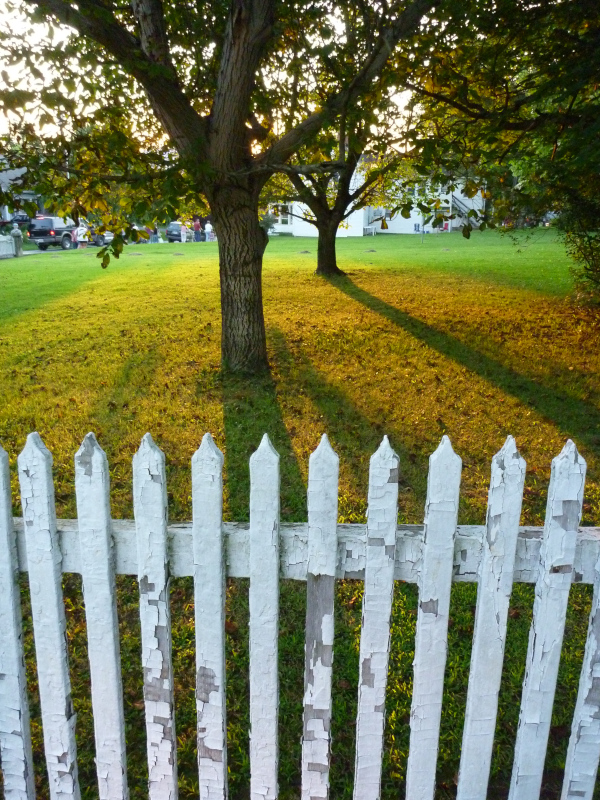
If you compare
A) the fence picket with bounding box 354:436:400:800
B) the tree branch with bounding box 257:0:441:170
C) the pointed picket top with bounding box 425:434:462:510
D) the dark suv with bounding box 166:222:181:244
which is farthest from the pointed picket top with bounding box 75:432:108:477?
the dark suv with bounding box 166:222:181:244

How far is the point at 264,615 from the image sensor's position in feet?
6.61

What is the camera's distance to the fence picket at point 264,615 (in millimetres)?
1868

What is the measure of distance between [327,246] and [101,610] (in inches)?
710

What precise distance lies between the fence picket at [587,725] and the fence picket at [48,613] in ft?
5.85

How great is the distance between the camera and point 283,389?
765 cm

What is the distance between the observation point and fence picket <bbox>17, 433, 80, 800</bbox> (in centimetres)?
194

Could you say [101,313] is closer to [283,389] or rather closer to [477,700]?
[283,389]

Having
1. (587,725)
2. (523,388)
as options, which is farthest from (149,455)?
(523,388)

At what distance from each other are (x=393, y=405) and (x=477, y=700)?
204 inches

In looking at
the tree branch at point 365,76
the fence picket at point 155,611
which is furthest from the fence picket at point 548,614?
the tree branch at point 365,76

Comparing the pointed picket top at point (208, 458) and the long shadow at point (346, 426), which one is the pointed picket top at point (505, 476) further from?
the long shadow at point (346, 426)

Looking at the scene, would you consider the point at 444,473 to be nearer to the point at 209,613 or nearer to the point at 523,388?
the point at 209,613

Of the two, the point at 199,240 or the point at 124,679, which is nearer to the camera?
the point at 124,679

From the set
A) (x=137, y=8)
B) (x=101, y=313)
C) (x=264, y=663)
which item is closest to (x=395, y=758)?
(x=264, y=663)
